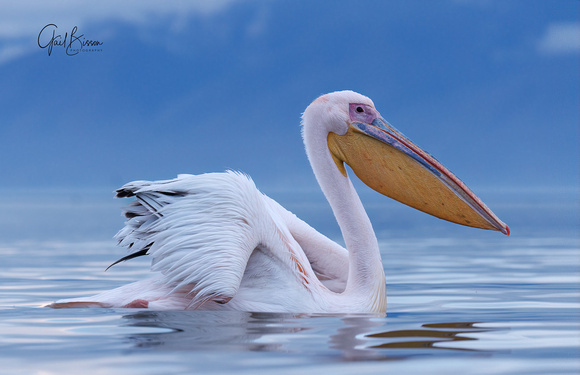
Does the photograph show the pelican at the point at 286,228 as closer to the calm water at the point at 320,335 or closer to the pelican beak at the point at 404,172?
the pelican beak at the point at 404,172

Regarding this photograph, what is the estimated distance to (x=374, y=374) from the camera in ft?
11.7

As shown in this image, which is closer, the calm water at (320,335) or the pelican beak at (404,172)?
the calm water at (320,335)

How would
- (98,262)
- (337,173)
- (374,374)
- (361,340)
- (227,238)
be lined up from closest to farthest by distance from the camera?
(374,374) < (361,340) < (227,238) < (337,173) < (98,262)

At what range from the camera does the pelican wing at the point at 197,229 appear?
4.89 m

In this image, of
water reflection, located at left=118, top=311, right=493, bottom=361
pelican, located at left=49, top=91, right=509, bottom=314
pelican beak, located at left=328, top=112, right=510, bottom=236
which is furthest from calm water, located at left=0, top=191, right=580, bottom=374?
pelican beak, located at left=328, top=112, right=510, bottom=236

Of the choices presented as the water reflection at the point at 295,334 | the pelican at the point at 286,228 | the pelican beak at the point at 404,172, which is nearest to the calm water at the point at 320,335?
the water reflection at the point at 295,334

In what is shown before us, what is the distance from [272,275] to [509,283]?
346cm

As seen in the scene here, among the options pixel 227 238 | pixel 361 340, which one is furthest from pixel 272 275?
pixel 361 340

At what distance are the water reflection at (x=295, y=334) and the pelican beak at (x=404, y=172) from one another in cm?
90

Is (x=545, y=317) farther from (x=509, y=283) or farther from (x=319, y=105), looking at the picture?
(x=509, y=283)

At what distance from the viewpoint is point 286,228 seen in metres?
5.72

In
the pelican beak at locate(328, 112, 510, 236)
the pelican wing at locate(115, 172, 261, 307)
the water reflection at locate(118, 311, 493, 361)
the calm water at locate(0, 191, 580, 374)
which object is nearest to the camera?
the calm water at locate(0, 191, 580, 374)

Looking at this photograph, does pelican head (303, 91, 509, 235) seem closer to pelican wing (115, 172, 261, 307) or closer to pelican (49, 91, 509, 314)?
pelican (49, 91, 509, 314)

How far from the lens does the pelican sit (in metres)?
4.99
